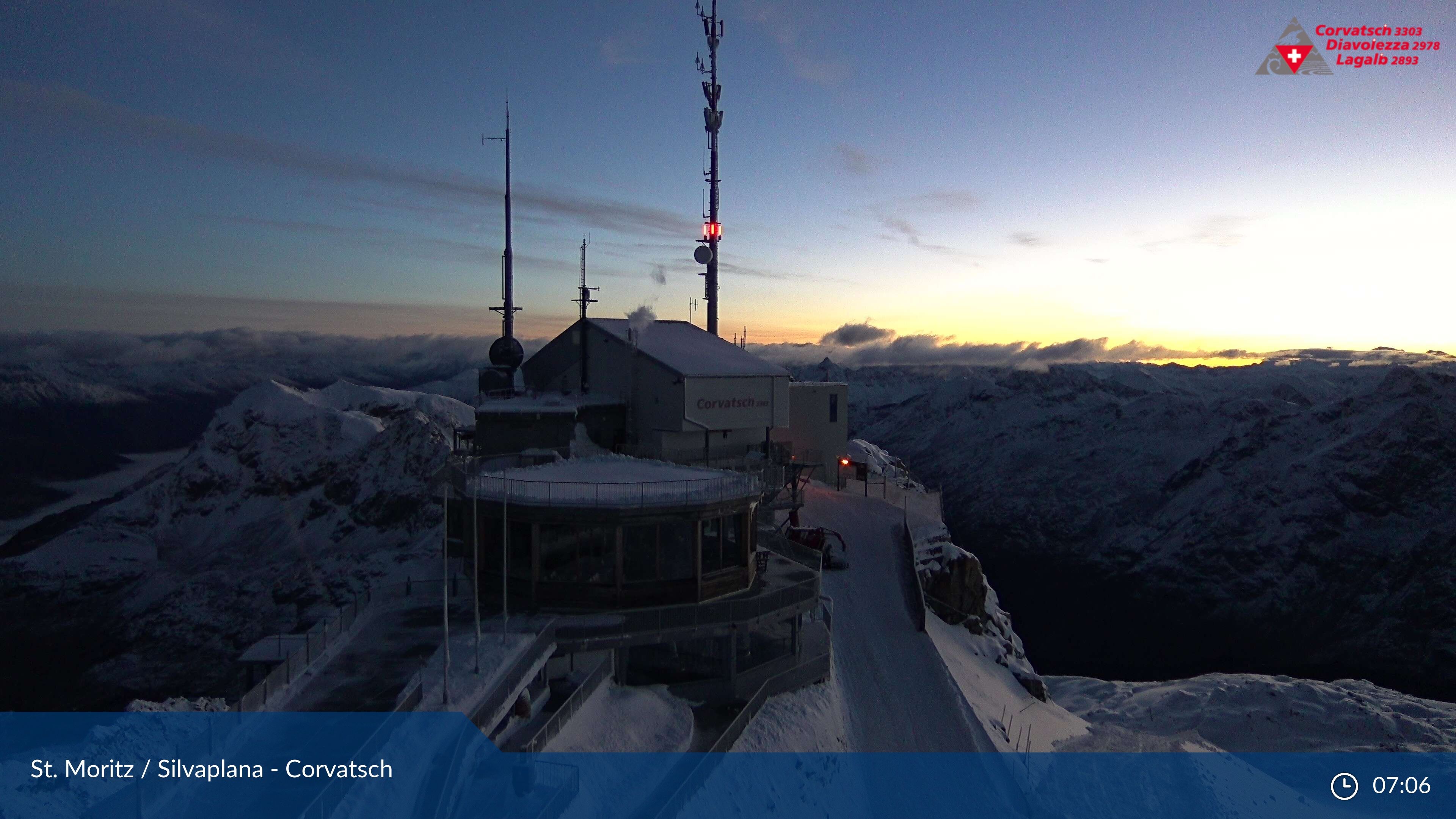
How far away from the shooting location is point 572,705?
18438mm

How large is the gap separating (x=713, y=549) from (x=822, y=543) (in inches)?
500

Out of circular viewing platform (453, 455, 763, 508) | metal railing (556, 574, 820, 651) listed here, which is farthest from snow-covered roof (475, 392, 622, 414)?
metal railing (556, 574, 820, 651)

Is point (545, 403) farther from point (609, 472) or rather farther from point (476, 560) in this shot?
point (476, 560)

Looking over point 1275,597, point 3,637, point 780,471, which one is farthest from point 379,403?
point 1275,597

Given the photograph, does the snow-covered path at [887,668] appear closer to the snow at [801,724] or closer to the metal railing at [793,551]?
the snow at [801,724]

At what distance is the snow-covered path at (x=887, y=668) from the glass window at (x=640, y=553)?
8.11 metres

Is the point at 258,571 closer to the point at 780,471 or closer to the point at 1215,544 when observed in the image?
the point at 780,471

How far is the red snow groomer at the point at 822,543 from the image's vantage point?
36094mm

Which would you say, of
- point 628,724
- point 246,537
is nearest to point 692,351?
point 628,724

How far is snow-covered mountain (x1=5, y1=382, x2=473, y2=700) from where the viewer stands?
96938 millimetres

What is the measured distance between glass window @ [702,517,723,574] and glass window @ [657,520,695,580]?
68 centimetres

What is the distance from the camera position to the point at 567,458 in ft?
96.4

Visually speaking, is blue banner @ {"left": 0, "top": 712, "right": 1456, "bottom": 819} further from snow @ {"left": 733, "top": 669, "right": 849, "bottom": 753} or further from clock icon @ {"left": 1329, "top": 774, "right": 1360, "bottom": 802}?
snow @ {"left": 733, "top": 669, "right": 849, "bottom": 753}

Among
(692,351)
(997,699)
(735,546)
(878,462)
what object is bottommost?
(997,699)
